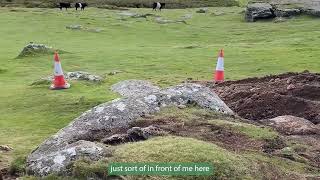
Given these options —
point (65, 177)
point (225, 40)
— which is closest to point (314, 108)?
point (65, 177)

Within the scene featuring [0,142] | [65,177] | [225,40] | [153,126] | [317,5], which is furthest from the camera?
[317,5]

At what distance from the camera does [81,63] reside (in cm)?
2683

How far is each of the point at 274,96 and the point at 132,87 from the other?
534 cm

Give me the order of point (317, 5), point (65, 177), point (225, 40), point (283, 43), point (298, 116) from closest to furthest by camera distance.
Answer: point (65, 177), point (298, 116), point (283, 43), point (225, 40), point (317, 5)

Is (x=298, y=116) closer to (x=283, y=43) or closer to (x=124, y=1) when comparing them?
(x=283, y=43)

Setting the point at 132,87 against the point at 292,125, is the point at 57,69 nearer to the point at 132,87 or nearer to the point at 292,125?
the point at 132,87

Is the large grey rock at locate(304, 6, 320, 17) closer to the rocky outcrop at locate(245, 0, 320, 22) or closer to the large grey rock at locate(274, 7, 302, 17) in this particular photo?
the rocky outcrop at locate(245, 0, 320, 22)

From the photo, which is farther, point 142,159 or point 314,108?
point 314,108

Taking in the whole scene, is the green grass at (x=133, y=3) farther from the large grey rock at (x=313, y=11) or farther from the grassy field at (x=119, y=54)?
the large grey rock at (x=313, y=11)

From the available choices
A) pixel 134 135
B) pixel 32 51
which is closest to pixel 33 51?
pixel 32 51

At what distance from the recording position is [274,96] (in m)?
15.0

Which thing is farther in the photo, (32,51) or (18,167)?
(32,51)

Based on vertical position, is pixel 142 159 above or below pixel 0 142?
above

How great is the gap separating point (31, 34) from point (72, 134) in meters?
32.2
